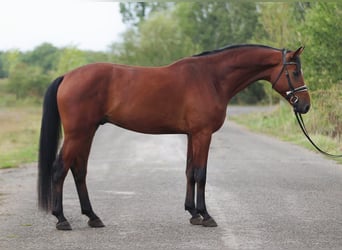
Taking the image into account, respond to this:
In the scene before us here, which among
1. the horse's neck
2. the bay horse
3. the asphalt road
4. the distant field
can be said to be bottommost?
the distant field

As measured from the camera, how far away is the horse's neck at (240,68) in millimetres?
8453

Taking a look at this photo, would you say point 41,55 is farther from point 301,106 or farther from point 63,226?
point 63,226

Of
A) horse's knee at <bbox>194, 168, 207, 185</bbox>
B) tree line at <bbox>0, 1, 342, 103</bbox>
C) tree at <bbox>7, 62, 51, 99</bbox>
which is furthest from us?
tree at <bbox>7, 62, 51, 99</bbox>

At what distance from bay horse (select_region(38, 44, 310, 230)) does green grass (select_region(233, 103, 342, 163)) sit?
25.8 feet

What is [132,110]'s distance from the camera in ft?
26.7

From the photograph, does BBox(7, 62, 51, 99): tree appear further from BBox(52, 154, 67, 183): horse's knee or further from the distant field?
BBox(52, 154, 67, 183): horse's knee

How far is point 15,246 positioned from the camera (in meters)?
6.90

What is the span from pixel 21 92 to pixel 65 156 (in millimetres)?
57965

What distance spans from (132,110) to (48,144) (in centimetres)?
103

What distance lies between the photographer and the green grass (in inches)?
733

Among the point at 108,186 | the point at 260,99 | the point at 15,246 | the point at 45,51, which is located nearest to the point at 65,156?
the point at 15,246

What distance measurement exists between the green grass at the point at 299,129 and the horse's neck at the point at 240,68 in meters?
7.45

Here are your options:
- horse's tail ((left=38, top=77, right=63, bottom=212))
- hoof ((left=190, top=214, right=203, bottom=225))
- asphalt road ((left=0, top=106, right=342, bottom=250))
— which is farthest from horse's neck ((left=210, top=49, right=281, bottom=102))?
horse's tail ((left=38, top=77, right=63, bottom=212))

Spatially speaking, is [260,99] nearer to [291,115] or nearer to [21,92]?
[21,92]
